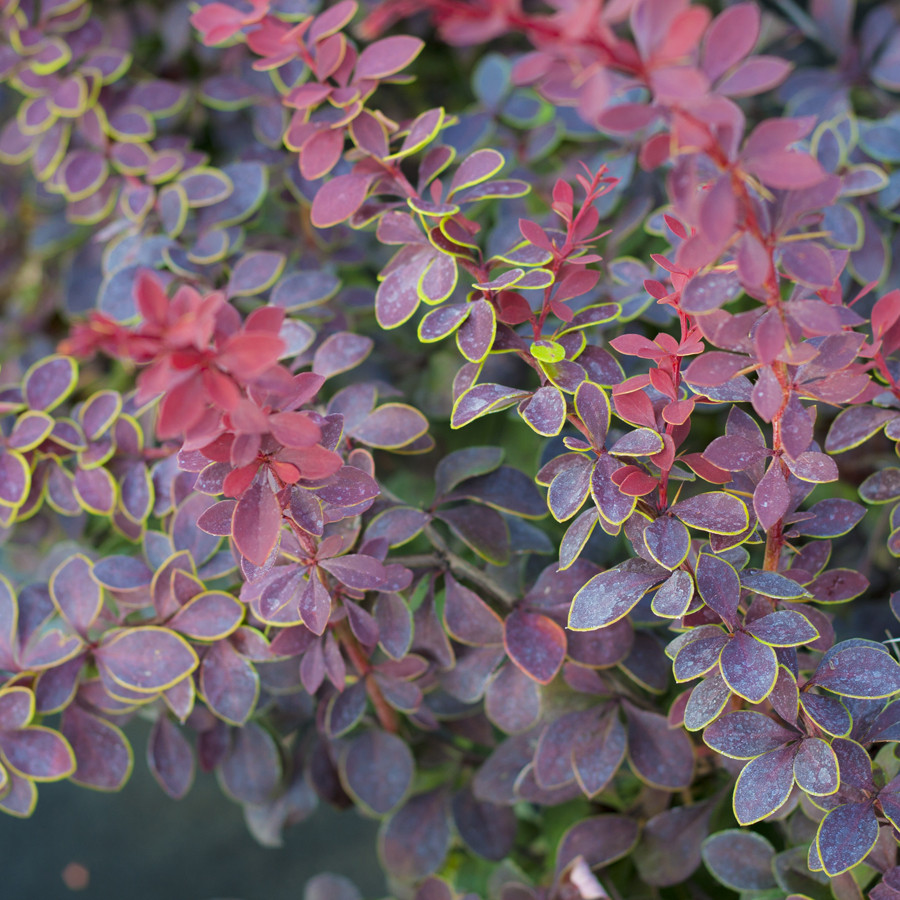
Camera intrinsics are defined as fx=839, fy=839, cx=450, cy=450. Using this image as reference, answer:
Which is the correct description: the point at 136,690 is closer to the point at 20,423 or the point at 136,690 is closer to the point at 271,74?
the point at 20,423

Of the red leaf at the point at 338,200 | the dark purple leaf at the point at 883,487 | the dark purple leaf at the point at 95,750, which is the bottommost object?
the dark purple leaf at the point at 95,750

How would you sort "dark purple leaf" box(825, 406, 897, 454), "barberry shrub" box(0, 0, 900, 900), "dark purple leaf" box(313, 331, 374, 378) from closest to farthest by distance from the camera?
"barberry shrub" box(0, 0, 900, 900)
"dark purple leaf" box(825, 406, 897, 454)
"dark purple leaf" box(313, 331, 374, 378)

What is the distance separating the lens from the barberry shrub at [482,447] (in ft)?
1.51

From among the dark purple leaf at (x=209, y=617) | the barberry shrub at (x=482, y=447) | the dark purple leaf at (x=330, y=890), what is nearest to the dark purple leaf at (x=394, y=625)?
the barberry shrub at (x=482, y=447)

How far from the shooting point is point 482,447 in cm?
74

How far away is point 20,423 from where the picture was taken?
2.51ft

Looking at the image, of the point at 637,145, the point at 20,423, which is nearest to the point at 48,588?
the point at 20,423

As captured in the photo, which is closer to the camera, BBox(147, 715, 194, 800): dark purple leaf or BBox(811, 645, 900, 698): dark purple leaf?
BBox(811, 645, 900, 698): dark purple leaf

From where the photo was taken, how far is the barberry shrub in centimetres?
46

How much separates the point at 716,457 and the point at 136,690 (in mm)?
474

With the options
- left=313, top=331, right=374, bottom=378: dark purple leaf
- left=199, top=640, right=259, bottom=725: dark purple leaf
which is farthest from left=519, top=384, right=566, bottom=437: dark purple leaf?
left=199, top=640, right=259, bottom=725: dark purple leaf

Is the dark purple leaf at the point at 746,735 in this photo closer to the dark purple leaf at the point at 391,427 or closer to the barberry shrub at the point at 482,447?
the barberry shrub at the point at 482,447

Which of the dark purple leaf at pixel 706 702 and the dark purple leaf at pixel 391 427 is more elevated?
the dark purple leaf at pixel 391 427

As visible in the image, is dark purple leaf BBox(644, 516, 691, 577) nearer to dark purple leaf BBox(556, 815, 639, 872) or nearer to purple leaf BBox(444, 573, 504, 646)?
purple leaf BBox(444, 573, 504, 646)
